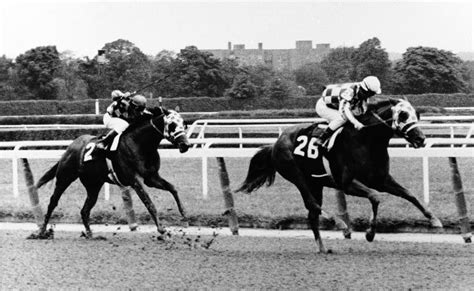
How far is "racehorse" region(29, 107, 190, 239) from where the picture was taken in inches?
315

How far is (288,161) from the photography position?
758 centimetres

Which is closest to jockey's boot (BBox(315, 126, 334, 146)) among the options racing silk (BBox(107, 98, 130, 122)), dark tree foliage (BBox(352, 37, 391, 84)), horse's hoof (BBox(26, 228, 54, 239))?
racing silk (BBox(107, 98, 130, 122))

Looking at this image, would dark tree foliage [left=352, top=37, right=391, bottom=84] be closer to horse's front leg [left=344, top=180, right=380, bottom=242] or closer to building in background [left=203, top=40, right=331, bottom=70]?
building in background [left=203, top=40, right=331, bottom=70]

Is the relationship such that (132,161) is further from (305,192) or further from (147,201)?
(305,192)

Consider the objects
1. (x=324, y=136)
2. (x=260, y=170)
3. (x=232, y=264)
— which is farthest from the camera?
(x=260, y=170)

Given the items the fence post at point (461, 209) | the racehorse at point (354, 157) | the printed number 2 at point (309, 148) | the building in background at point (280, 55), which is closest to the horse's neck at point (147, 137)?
the racehorse at point (354, 157)

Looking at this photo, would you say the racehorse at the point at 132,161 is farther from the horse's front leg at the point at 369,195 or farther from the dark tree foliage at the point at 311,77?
the dark tree foliage at the point at 311,77

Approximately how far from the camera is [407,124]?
6738 mm

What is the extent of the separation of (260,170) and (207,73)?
16134 mm

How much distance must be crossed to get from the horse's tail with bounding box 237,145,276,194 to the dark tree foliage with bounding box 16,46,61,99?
19652mm

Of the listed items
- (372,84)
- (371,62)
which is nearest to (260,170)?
(372,84)

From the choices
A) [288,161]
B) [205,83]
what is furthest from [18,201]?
[205,83]

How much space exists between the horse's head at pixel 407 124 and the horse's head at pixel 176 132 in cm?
210

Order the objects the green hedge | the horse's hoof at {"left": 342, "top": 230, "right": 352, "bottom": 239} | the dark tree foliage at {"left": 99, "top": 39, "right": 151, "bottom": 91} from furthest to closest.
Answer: the green hedge
the dark tree foliage at {"left": 99, "top": 39, "right": 151, "bottom": 91}
the horse's hoof at {"left": 342, "top": 230, "right": 352, "bottom": 239}
